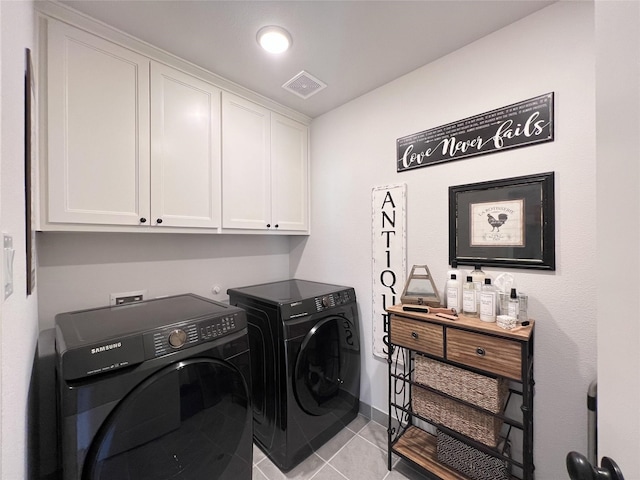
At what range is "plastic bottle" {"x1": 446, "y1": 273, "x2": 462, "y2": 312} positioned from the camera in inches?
57.6

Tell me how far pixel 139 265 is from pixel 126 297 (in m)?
0.21

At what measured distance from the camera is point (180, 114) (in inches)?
62.2

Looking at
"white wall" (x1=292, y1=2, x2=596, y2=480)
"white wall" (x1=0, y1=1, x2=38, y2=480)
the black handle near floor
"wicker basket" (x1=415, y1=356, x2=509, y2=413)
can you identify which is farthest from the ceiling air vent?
the black handle near floor

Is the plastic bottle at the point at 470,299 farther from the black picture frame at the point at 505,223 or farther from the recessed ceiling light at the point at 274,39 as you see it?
the recessed ceiling light at the point at 274,39

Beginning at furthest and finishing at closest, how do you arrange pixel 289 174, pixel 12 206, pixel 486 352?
pixel 289 174, pixel 486 352, pixel 12 206

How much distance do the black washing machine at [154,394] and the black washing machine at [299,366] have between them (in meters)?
0.29

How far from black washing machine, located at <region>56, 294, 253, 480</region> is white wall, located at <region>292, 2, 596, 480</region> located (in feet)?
3.70

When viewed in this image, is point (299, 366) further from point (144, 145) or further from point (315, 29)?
point (315, 29)

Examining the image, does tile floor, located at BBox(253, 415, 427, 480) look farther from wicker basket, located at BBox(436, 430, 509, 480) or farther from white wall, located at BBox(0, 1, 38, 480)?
white wall, located at BBox(0, 1, 38, 480)

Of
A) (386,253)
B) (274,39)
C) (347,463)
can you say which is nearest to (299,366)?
(347,463)

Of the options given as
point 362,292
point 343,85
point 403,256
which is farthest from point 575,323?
point 343,85

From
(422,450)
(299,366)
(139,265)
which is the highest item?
(139,265)

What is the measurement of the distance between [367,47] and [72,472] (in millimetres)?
2274

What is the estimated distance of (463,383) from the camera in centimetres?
130
